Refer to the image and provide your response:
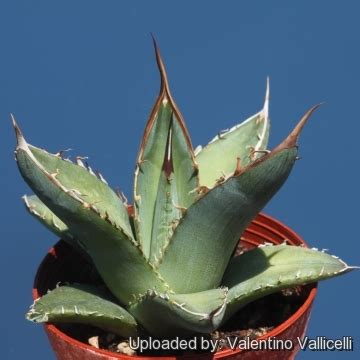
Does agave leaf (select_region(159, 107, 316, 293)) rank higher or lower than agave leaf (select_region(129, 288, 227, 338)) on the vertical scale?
higher

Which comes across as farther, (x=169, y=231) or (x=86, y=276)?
(x=86, y=276)

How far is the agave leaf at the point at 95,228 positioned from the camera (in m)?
0.63

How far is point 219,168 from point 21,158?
0.26 metres

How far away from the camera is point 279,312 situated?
84 centimetres

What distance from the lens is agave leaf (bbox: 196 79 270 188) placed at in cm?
80

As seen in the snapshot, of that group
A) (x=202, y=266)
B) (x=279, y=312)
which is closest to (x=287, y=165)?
(x=202, y=266)

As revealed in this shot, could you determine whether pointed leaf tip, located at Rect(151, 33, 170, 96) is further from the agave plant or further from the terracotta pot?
the terracotta pot

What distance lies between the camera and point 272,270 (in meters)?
0.75

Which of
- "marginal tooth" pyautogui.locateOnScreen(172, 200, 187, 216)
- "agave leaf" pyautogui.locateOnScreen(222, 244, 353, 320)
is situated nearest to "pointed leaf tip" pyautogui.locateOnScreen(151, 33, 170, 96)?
"marginal tooth" pyautogui.locateOnScreen(172, 200, 187, 216)

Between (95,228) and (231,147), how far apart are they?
236 millimetres

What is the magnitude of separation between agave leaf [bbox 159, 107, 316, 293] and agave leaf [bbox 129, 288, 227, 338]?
31 millimetres

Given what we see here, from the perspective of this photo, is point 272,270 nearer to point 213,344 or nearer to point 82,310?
point 213,344

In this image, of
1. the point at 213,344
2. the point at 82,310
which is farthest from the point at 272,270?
the point at 82,310

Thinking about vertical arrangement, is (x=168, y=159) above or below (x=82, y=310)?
above
